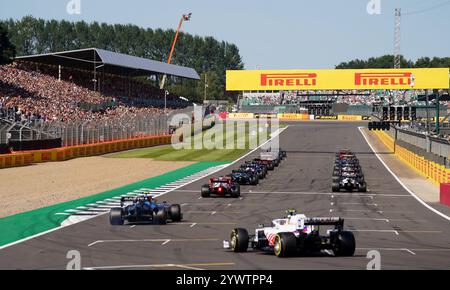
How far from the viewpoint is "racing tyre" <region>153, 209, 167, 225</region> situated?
92.4 ft

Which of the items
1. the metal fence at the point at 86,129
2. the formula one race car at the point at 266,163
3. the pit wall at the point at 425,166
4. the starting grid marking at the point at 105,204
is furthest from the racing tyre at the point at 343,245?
the metal fence at the point at 86,129

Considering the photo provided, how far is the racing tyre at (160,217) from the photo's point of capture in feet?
92.4

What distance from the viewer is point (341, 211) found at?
1361 inches

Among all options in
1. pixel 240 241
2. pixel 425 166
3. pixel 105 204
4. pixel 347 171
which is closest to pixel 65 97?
pixel 425 166

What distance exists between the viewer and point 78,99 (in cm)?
8644

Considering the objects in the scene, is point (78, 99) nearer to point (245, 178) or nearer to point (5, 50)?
point (5, 50)

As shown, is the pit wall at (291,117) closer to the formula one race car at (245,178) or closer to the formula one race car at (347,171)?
the formula one race car at (347,171)

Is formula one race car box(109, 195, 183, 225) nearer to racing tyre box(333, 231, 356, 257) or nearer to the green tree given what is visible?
racing tyre box(333, 231, 356, 257)

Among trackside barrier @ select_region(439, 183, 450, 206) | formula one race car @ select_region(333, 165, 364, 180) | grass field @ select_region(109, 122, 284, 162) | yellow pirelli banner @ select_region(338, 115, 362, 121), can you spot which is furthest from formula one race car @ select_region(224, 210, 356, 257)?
yellow pirelli banner @ select_region(338, 115, 362, 121)

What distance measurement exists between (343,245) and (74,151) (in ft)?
151

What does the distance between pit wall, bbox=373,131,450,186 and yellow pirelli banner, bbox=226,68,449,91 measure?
23.9ft
